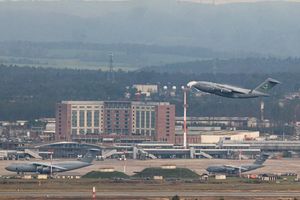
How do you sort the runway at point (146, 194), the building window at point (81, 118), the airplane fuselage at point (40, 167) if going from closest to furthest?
1. the runway at point (146, 194)
2. the airplane fuselage at point (40, 167)
3. the building window at point (81, 118)

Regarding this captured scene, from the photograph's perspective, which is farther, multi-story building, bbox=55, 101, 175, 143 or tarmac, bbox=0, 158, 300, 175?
multi-story building, bbox=55, 101, 175, 143

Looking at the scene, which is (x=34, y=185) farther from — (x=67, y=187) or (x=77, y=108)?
(x=77, y=108)

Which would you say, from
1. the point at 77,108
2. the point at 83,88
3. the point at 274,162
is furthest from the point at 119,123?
the point at 83,88

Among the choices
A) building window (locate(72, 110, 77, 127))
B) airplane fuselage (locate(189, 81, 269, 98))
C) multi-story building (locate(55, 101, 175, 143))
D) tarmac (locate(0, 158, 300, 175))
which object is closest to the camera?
airplane fuselage (locate(189, 81, 269, 98))

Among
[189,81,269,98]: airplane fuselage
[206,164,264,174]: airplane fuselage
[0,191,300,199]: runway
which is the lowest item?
[0,191,300,199]: runway

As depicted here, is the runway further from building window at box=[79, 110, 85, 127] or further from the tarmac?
building window at box=[79, 110, 85, 127]

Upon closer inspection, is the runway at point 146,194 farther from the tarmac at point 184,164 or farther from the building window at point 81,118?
the building window at point 81,118

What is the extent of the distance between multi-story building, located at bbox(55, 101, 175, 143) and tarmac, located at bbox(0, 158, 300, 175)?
64.4 ft

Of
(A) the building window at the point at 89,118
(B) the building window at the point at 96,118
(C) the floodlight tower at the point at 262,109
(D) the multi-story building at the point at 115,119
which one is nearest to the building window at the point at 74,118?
(D) the multi-story building at the point at 115,119

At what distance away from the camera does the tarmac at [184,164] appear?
116000mm

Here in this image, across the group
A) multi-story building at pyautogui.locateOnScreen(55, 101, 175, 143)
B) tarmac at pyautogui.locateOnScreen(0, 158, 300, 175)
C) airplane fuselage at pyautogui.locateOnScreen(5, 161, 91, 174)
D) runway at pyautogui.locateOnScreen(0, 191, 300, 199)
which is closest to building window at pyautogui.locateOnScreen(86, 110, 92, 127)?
multi-story building at pyautogui.locateOnScreen(55, 101, 175, 143)

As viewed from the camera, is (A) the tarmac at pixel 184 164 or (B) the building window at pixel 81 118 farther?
(B) the building window at pixel 81 118

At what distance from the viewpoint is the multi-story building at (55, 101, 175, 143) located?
153 metres

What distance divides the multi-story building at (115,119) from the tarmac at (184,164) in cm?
1964
